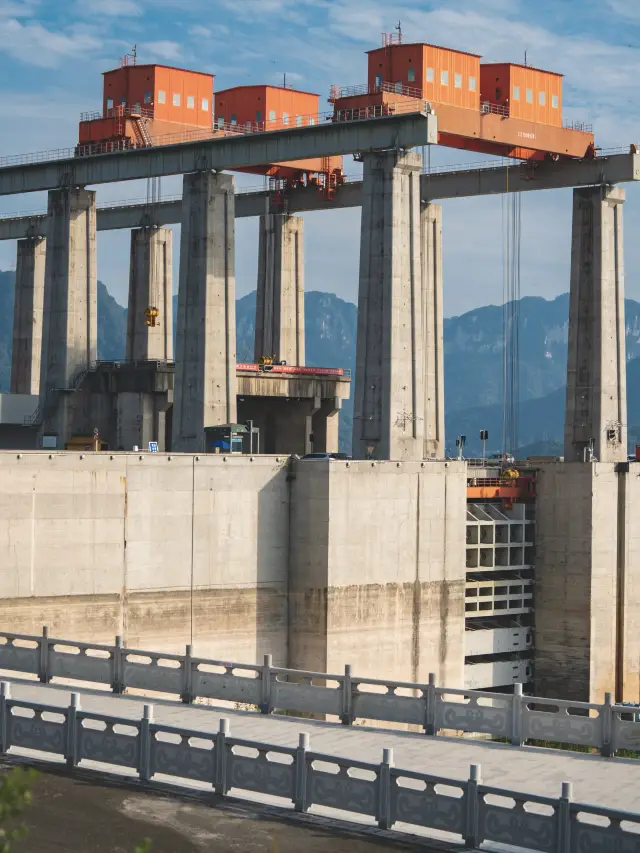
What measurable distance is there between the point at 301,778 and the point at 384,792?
1.66 m

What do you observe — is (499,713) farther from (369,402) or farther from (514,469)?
(514,469)

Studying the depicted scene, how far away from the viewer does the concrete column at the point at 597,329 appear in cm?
7888

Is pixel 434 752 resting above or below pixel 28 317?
below

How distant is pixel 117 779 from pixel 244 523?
114ft

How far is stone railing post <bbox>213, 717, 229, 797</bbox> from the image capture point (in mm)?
25719

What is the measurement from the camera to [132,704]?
34.3 meters

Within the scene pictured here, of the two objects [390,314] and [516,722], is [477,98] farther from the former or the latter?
[516,722]

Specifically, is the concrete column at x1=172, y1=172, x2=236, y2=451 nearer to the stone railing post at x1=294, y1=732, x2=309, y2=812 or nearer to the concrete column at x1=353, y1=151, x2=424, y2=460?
the concrete column at x1=353, y1=151, x2=424, y2=460

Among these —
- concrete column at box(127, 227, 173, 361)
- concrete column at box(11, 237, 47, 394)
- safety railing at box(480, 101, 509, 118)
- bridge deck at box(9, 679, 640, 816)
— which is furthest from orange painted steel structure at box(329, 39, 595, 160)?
bridge deck at box(9, 679, 640, 816)

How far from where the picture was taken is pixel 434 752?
2988 centimetres

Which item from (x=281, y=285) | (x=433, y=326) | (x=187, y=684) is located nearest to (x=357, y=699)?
(x=187, y=684)

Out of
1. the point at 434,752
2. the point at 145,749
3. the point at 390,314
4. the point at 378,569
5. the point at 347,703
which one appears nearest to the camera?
the point at 145,749

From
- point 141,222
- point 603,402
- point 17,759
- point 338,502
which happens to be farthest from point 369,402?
point 17,759

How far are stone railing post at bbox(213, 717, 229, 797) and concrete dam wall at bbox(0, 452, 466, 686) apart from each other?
2988cm
